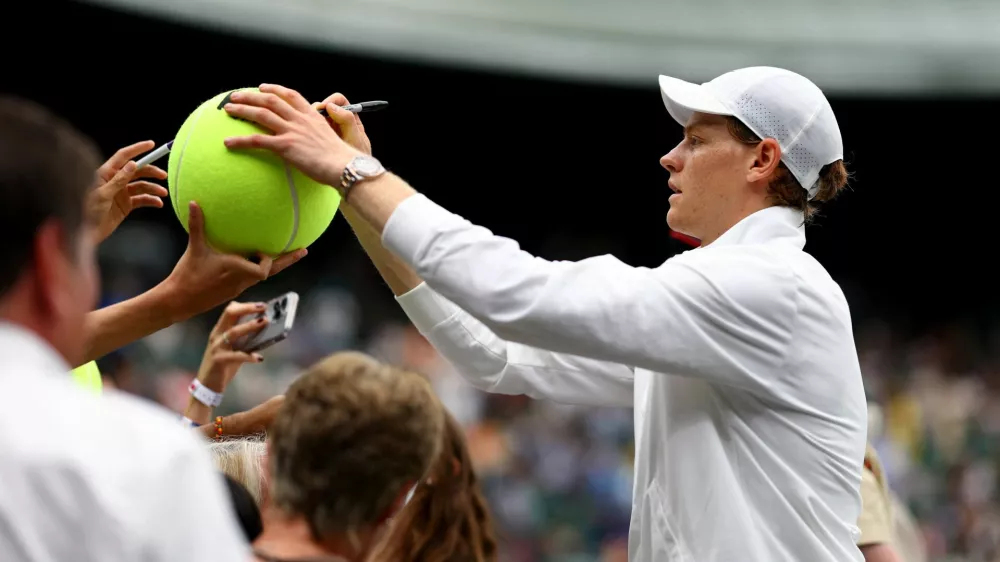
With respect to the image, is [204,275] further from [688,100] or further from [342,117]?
[688,100]

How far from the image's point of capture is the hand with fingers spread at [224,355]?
308cm

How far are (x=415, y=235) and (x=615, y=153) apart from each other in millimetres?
14587

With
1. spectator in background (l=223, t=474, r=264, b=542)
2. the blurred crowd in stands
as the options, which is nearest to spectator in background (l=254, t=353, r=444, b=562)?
spectator in background (l=223, t=474, r=264, b=542)

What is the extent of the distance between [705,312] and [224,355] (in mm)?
1357

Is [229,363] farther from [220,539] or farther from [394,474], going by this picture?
[220,539]

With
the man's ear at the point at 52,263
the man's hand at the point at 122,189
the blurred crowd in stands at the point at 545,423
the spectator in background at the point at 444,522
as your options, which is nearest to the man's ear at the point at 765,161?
the spectator in background at the point at 444,522

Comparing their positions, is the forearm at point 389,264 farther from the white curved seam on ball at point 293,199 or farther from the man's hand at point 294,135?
the man's hand at point 294,135

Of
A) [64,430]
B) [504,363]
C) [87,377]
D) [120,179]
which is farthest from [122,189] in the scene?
[64,430]

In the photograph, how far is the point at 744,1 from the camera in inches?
585

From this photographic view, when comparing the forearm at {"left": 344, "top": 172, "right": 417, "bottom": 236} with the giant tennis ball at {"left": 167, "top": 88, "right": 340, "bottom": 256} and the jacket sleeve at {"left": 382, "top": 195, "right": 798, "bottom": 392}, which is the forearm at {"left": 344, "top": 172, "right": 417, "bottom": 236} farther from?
the giant tennis ball at {"left": 167, "top": 88, "right": 340, "bottom": 256}

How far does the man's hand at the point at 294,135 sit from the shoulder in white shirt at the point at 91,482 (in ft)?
3.33

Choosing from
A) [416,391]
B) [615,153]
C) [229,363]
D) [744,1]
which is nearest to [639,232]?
[615,153]

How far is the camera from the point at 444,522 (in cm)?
282

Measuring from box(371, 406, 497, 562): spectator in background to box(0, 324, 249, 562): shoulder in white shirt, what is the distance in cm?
138
